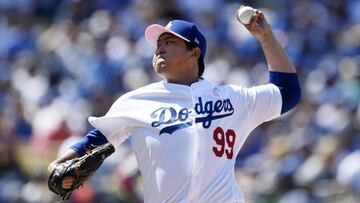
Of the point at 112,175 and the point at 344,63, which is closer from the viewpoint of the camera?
the point at 112,175

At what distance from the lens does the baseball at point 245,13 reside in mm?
5176

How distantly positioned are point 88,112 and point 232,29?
2.61m

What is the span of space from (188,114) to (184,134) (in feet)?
0.37

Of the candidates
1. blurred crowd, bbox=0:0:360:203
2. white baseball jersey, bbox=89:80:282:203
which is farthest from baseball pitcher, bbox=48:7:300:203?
blurred crowd, bbox=0:0:360:203

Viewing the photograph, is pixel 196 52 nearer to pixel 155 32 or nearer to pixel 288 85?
pixel 155 32

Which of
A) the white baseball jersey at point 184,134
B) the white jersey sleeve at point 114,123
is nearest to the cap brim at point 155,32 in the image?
the white baseball jersey at point 184,134

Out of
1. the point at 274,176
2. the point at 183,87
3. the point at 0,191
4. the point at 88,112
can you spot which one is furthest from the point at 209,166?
the point at 88,112

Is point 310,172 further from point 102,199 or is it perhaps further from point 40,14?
point 40,14

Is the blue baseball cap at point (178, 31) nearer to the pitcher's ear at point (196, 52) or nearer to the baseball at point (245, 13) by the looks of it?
the pitcher's ear at point (196, 52)

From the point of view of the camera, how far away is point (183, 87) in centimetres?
514

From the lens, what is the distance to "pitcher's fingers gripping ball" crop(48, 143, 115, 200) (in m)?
5.05

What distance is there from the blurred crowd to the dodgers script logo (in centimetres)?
456

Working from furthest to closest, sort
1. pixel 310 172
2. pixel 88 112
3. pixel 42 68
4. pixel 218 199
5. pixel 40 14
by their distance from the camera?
pixel 40 14 → pixel 42 68 → pixel 88 112 → pixel 310 172 → pixel 218 199

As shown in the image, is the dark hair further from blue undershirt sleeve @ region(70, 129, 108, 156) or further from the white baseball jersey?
blue undershirt sleeve @ region(70, 129, 108, 156)
